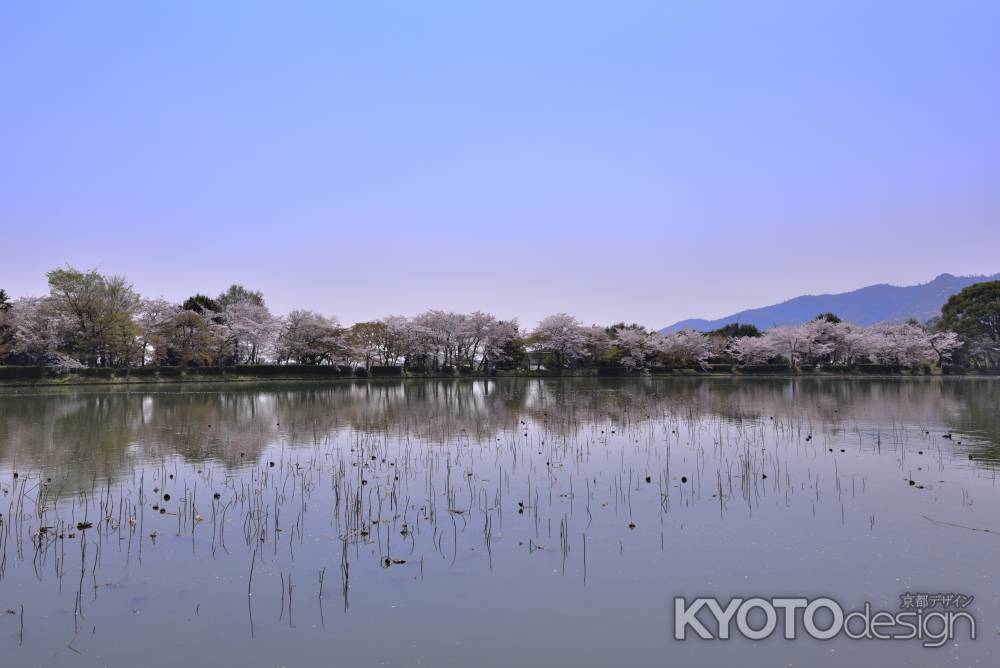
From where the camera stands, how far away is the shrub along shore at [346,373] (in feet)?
168

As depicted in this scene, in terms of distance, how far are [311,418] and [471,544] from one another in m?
18.5

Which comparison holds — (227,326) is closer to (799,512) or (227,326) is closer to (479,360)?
(479,360)

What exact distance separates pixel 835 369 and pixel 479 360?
47.9m

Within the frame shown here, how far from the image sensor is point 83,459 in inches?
607

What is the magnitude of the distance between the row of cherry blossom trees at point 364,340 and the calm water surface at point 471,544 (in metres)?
44.3

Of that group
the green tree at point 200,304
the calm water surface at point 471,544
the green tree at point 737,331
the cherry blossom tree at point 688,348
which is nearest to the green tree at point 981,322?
the green tree at point 737,331

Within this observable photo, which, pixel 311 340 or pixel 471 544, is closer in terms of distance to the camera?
pixel 471 544

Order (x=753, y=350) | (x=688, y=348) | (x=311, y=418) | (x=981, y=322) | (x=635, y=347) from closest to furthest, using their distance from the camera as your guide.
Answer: (x=311, y=418) < (x=981, y=322) < (x=635, y=347) < (x=688, y=348) < (x=753, y=350)

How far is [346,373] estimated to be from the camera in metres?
68.2

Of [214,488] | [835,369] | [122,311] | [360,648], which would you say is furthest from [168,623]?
[835,369]

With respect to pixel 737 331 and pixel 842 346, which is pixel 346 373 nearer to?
pixel 737 331

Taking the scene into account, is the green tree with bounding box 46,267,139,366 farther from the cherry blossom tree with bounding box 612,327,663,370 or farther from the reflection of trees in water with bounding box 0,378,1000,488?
the cherry blossom tree with bounding box 612,327,663,370

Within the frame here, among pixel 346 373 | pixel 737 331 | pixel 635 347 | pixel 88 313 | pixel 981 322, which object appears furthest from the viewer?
pixel 737 331

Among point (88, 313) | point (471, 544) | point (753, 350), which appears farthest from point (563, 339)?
point (471, 544)
